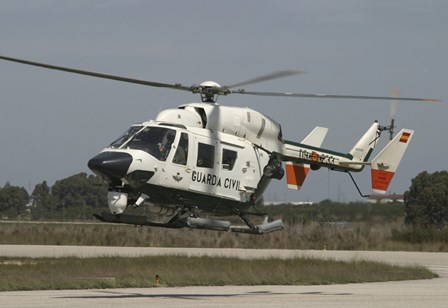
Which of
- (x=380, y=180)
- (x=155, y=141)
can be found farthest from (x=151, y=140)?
(x=380, y=180)

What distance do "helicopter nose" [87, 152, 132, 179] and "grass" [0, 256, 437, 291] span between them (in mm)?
6150

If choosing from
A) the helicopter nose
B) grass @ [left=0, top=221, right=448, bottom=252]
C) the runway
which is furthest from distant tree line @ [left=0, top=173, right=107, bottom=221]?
the helicopter nose

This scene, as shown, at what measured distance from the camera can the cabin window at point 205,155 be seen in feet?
84.9

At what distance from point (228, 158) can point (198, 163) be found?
1013 mm

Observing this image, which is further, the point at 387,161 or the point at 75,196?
the point at 75,196

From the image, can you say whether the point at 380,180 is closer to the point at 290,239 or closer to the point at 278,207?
the point at 278,207

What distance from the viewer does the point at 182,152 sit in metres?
25.6

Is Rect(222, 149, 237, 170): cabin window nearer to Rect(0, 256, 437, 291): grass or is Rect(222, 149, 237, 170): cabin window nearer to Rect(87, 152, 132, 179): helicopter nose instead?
Rect(87, 152, 132, 179): helicopter nose

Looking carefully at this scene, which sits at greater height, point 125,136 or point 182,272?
point 125,136

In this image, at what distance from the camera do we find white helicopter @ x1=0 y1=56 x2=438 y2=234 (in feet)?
81.3

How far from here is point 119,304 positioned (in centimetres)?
2350

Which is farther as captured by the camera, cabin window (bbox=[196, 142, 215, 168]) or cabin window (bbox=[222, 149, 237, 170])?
cabin window (bbox=[222, 149, 237, 170])

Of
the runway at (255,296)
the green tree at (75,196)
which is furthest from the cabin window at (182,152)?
the green tree at (75,196)

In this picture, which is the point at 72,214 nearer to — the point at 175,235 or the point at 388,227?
the point at 175,235
